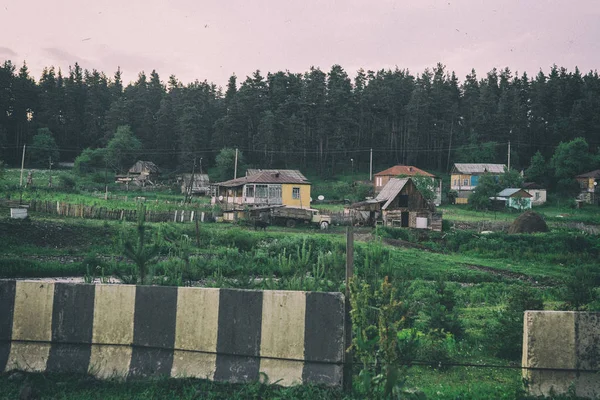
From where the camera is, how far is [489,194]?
6419 centimetres

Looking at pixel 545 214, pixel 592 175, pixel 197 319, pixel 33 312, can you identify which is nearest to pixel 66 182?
pixel 545 214

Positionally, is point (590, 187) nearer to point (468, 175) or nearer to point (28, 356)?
point (468, 175)

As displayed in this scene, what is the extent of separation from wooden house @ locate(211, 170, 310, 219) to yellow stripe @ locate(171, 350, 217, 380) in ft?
152

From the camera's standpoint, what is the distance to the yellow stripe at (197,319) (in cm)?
486

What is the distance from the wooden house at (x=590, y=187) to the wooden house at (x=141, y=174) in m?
66.0

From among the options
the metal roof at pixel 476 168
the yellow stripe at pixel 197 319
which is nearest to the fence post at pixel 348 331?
the yellow stripe at pixel 197 319

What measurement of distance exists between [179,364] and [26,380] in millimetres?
1502

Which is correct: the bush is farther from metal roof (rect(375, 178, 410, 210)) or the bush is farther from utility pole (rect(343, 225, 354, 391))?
utility pole (rect(343, 225, 354, 391))

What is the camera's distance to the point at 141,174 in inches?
3044

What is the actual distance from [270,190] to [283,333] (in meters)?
47.6

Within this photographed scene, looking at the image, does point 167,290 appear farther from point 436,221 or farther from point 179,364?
point 436,221

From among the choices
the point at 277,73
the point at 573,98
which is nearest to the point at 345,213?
the point at 277,73

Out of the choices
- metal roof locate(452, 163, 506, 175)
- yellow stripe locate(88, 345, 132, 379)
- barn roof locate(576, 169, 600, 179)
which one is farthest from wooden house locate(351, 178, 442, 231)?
barn roof locate(576, 169, 600, 179)

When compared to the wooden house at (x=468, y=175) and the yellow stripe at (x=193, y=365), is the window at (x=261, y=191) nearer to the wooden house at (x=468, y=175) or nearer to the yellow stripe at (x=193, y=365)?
the wooden house at (x=468, y=175)
